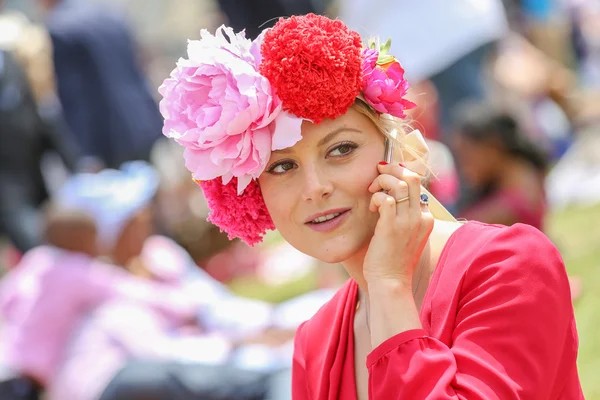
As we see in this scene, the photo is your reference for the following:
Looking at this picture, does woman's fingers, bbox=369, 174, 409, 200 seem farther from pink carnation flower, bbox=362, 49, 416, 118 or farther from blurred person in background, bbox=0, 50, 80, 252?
blurred person in background, bbox=0, 50, 80, 252

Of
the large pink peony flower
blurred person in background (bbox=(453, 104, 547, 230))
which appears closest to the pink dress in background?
blurred person in background (bbox=(453, 104, 547, 230))

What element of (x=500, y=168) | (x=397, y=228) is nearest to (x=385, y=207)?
(x=397, y=228)

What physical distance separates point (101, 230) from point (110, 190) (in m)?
0.38

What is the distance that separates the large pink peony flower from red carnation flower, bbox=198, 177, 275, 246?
129mm

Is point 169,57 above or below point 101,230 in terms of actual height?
below

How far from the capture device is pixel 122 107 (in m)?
8.12

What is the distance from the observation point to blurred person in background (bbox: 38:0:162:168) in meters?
8.04

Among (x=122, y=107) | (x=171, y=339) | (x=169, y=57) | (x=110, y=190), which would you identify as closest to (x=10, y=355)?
(x=171, y=339)

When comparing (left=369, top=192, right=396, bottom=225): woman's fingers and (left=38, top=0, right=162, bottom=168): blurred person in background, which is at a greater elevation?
(left=369, top=192, right=396, bottom=225): woman's fingers

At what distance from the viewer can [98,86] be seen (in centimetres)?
812

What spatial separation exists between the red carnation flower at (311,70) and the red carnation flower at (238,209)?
358 mm

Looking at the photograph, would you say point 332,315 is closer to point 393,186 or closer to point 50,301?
point 393,186

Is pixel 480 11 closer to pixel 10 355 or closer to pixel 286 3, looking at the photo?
pixel 286 3

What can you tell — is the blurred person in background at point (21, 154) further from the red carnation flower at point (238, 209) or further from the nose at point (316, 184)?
the nose at point (316, 184)
